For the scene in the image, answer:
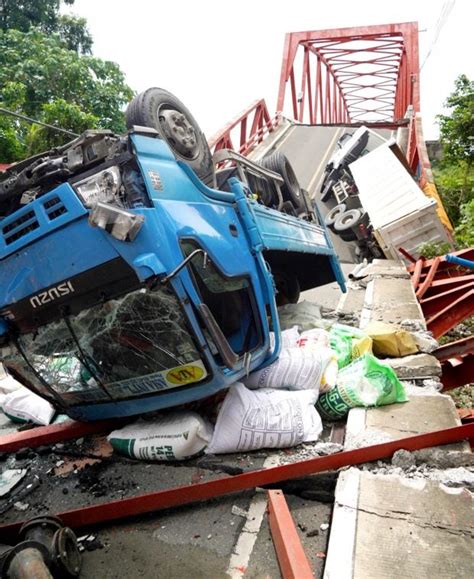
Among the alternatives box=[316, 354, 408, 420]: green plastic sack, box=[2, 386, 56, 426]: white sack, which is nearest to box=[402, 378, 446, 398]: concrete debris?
box=[316, 354, 408, 420]: green plastic sack

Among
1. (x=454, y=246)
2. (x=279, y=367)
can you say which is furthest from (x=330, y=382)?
(x=454, y=246)

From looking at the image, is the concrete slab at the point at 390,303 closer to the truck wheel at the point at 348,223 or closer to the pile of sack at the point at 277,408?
the pile of sack at the point at 277,408

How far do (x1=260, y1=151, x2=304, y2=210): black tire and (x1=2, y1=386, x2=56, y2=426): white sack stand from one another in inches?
124

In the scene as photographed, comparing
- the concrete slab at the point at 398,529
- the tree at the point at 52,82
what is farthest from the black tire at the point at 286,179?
the tree at the point at 52,82

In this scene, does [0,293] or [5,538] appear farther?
[0,293]

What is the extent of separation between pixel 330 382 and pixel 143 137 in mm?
2089

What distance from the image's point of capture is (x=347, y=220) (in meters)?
10.4

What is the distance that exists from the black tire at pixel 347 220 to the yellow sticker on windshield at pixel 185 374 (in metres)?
8.15

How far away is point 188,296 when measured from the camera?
7.93 ft

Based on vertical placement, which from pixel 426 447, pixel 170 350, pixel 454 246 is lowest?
pixel 454 246

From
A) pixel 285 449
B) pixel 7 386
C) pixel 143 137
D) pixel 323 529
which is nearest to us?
pixel 323 529

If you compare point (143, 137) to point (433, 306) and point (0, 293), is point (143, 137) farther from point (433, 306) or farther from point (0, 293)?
point (433, 306)

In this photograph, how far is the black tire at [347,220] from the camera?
10031 millimetres

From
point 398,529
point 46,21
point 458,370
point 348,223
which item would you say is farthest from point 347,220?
point 46,21
